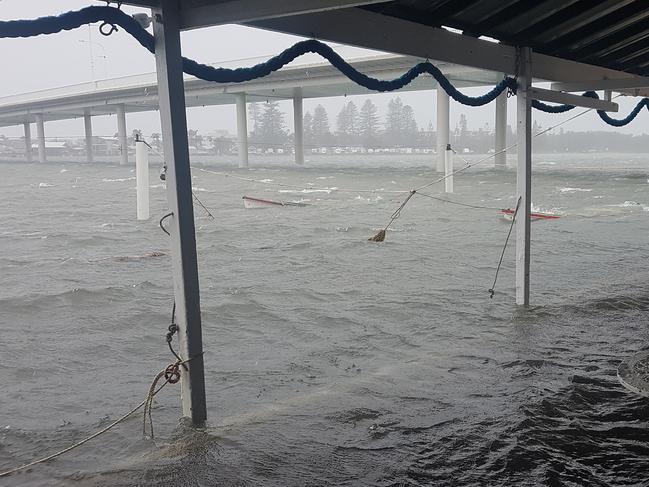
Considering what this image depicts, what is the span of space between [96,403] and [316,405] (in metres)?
2.43

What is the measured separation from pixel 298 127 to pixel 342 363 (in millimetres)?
63836

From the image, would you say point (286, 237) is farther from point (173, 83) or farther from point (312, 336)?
point (173, 83)

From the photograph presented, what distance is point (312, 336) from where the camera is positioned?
823 centimetres

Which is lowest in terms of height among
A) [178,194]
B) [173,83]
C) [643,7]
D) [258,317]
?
[258,317]

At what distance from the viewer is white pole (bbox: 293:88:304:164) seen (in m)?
66.2

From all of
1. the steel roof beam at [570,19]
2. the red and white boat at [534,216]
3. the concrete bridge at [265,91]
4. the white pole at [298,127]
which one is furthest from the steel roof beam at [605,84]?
the white pole at [298,127]

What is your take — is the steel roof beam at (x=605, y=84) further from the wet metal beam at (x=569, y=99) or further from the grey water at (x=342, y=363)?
the grey water at (x=342, y=363)

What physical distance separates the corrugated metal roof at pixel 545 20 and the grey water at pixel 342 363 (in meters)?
3.68

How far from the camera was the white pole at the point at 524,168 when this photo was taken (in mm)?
7680

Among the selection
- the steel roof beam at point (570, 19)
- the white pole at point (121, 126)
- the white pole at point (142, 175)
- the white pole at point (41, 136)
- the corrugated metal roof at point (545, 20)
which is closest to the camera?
the corrugated metal roof at point (545, 20)

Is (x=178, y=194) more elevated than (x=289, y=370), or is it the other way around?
(x=178, y=194)

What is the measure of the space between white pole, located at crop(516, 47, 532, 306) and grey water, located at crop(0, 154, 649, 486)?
1.81 feet

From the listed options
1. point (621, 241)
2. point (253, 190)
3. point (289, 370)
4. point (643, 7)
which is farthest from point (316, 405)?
point (253, 190)

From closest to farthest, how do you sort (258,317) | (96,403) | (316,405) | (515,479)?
(515,479), (316,405), (96,403), (258,317)
